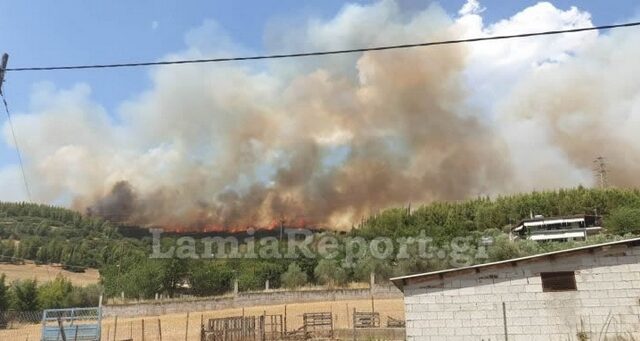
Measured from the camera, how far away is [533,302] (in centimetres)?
2159

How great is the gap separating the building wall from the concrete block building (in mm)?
35

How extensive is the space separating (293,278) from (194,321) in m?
23.2

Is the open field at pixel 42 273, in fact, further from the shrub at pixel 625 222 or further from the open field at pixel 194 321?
the shrub at pixel 625 222

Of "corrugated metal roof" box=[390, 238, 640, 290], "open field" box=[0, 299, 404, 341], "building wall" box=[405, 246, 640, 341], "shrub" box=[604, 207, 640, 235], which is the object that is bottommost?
"open field" box=[0, 299, 404, 341]

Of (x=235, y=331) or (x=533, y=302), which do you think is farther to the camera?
(x=235, y=331)

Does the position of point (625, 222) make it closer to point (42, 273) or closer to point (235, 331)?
point (235, 331)

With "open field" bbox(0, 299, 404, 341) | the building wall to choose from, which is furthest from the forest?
the building wall

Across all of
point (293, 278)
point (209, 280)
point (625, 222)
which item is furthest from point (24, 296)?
point (625, 222)

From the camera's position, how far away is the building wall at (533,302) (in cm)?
2075

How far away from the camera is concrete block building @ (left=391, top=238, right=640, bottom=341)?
817 inches

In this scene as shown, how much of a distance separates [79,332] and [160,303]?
28.7m

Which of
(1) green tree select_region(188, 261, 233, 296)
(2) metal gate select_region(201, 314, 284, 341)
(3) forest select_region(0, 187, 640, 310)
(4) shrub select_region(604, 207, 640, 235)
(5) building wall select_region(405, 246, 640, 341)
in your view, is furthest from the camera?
(4) shrub select_region(604, 207, 640, 235)

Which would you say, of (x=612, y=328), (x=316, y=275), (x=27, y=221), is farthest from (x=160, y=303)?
(x=27, y=221)

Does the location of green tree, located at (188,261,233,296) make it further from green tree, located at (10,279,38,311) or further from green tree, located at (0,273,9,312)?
green tree, located at (0,273,9,312)
